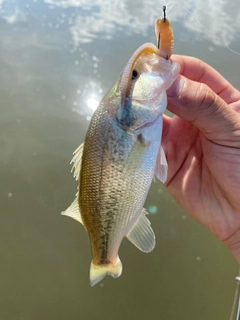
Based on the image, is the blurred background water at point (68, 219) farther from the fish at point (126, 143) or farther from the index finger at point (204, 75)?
the fish at point (126, 143)

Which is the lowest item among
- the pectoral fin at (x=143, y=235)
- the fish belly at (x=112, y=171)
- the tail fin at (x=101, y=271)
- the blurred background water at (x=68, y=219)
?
the blurred background water at (x=68, y=219)

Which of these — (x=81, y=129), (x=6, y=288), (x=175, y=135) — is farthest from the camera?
(x=81, y=129)

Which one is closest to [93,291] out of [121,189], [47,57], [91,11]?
[121,189]

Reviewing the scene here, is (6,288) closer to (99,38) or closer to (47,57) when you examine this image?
(47,57)

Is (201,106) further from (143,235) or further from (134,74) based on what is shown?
(143,235)

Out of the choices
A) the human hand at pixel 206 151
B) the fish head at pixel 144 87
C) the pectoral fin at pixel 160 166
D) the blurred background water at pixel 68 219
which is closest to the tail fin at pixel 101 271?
the pectoral fin at pixel 160 166

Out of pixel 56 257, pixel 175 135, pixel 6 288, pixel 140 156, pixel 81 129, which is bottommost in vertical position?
pixel 6 288

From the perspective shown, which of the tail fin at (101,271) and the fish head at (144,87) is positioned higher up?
the fish head at (144,87)
